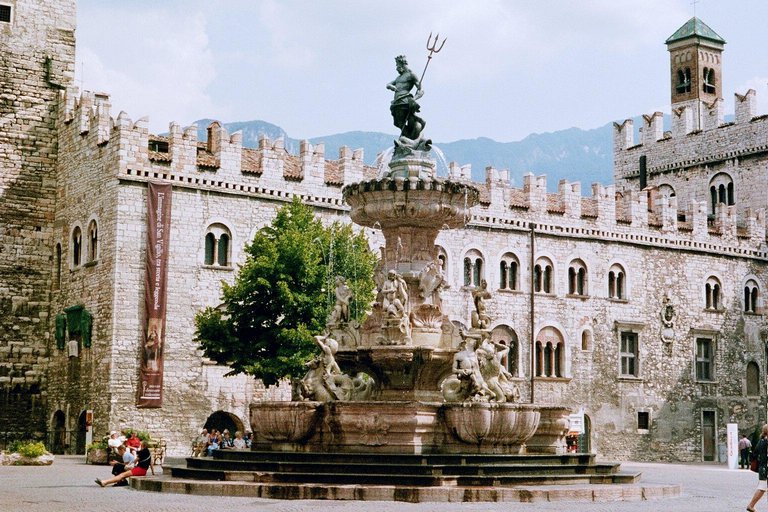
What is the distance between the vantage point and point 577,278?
175ft

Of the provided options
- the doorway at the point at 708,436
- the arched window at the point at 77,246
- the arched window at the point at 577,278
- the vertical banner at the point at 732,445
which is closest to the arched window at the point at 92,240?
the arched window at the point at 77,246

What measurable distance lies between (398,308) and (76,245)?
973 inches

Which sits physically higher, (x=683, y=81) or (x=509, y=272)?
(x=683, y=81)

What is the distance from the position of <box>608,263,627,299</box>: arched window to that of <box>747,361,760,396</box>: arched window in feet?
27.7

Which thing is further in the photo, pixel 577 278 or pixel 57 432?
pixel 577 278

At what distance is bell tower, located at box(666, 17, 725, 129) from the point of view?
2621 inches

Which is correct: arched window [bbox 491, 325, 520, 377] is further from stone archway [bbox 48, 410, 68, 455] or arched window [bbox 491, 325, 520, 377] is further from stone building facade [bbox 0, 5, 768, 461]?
stone archway [bbox 48, 410, 68, 455]

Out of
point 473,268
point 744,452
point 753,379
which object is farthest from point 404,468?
point 753,379

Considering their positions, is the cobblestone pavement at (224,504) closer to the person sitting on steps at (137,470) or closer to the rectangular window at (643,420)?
the person sitting on steps at (137,470)

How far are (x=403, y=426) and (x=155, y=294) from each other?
22.4m

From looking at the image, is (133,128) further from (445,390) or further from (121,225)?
(445,390)

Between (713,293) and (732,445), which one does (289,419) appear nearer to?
(732,445)

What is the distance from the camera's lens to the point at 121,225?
42.8 m

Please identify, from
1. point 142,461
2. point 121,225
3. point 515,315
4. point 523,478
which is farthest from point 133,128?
point 523,478
